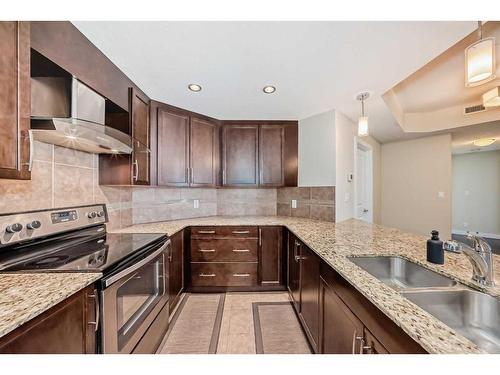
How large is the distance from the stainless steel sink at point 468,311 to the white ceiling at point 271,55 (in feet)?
4.73

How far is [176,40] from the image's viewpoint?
135 cm

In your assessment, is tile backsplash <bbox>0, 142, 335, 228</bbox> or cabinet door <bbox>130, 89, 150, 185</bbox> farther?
cabinet door <bbox>130, 89, 150, 185</bbox>

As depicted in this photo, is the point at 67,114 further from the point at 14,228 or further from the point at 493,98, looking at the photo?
the point at 493,98

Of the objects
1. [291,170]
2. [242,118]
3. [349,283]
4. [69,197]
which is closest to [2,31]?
[69,197]

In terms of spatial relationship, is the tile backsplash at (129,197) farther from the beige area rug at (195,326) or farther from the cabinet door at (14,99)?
the beige area rug at (195,326)

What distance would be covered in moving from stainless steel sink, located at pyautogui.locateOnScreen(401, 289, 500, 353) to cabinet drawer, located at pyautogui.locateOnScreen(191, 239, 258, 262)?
5.84ft

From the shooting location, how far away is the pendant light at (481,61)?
3.76 ft

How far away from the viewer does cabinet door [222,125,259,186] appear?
9.69 ft

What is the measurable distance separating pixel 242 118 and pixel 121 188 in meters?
1.72

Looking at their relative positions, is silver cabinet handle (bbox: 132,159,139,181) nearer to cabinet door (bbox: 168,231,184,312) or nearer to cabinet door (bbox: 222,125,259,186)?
cabinet door (bbox: 168,231,184,312)

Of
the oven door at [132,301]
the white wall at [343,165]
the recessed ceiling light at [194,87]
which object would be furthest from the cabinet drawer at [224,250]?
the recessed ceiling light at [194,87]

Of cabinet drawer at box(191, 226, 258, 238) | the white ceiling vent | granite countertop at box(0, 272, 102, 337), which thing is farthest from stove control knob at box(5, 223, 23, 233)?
the white ceiling vent

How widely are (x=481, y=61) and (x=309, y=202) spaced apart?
6.45ft
